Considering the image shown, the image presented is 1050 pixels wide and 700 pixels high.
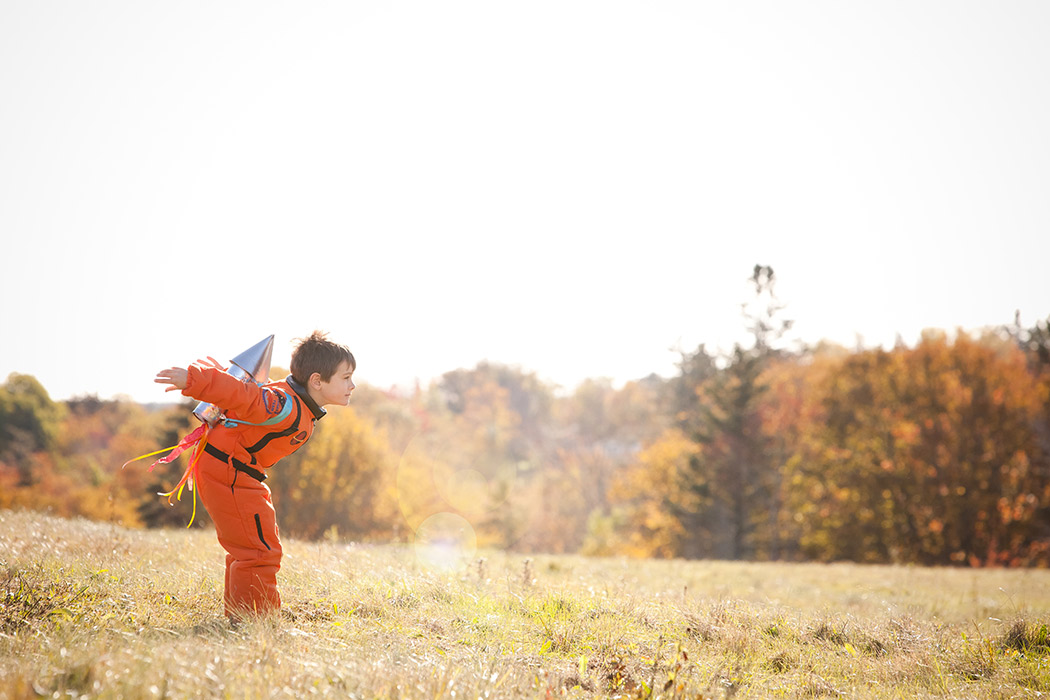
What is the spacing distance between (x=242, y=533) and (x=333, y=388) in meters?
1.09

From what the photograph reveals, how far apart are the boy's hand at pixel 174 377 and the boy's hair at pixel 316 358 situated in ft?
2.50

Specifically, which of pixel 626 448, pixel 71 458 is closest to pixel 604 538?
pixel 626 448

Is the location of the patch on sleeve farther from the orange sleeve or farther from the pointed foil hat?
the pointed foil hat

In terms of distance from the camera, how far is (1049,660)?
14.4 ft

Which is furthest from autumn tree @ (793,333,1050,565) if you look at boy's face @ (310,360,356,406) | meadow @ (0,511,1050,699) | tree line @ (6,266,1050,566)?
boy's face @ (310,360,356,406)

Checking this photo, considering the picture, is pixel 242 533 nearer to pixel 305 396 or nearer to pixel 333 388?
pixel 305 396

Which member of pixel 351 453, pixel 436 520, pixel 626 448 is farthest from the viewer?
pixel 626 448

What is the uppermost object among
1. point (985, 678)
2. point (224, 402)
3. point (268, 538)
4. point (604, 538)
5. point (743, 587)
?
point (224, 402)

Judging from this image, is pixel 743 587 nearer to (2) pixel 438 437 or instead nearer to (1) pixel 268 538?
(1) pixel 268 538

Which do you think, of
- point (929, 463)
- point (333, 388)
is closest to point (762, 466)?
point (929, 463)

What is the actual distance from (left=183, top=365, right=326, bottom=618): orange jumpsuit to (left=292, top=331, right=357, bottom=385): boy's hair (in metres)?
0.25

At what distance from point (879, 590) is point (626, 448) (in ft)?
200

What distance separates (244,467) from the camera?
405 cm

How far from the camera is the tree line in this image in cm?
2959
